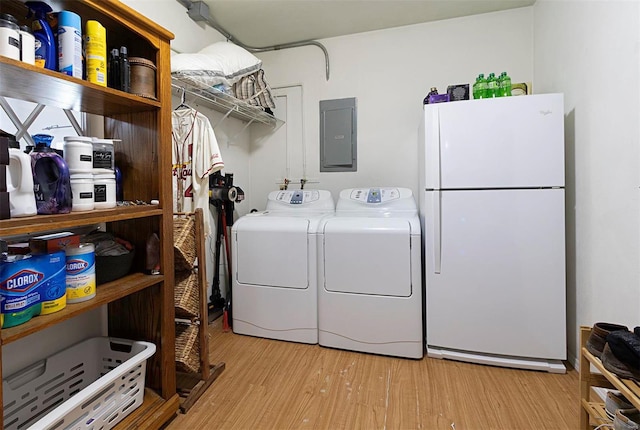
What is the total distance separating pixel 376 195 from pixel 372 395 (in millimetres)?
1377

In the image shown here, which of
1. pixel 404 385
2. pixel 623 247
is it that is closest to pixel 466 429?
pixel 404 385

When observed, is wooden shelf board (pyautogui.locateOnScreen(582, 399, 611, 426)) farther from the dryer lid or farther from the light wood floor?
the dryer lid

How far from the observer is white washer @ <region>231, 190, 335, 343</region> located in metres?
2.18

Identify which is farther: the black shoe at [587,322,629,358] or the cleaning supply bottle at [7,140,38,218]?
the black shoe at [587,322,629,358]

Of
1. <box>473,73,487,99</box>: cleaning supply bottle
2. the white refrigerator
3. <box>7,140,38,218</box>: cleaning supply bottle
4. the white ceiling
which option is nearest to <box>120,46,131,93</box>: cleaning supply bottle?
<box>7,140,38,218</box>: cleaning supply bottle

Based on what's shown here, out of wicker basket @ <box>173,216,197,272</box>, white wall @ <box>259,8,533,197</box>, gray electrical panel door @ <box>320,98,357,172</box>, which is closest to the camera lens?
wicker basket @ <box>173,216,197,272</box>

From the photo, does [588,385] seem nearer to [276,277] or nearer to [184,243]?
[276,277]

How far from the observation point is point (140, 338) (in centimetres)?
153

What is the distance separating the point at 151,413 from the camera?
137cm

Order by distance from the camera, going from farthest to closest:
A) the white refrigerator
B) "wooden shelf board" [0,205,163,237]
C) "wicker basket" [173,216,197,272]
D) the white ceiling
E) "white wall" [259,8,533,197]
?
1. "white wall" [259,8,533,197]
2. the white ceiling
3. the white refrigerator
4. "wicker basket" [173,216,197,272]
5. "wooden shelf board" [0,205,163,237]

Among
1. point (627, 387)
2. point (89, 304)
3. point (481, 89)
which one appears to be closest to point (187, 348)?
point (89, 304)

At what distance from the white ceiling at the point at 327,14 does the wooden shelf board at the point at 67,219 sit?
1.84m

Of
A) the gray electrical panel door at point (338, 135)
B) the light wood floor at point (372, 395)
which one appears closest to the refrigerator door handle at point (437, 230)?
the light wood floor at point (372, 395)

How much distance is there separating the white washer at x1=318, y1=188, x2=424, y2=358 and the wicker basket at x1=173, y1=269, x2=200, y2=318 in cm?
83
